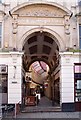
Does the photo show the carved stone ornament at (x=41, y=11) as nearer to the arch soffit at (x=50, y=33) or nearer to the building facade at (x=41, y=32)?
the building facade at (x=41, y=32)

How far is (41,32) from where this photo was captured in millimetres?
24328

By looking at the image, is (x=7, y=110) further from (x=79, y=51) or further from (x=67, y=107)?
(x=79, y=51)

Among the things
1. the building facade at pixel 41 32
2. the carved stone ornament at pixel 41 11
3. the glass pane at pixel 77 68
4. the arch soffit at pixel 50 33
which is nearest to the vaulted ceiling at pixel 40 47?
the arch soffit at pixel 50 33

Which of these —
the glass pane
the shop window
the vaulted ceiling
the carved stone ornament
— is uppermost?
the carved stone ornament

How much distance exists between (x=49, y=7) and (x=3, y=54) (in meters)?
5.06

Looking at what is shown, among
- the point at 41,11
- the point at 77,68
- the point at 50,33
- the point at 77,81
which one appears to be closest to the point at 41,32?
the point at 50,33

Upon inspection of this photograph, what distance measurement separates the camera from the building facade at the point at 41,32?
76.9 ft

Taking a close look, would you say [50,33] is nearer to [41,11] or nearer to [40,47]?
[41,11]

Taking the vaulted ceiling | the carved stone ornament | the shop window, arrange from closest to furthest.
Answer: the carved stone ornament, the shop window, the vaulted ceiling

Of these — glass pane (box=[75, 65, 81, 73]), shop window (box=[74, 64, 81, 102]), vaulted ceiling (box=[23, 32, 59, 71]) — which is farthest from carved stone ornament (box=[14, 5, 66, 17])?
shop window (box=[74, 64, 81, 102])

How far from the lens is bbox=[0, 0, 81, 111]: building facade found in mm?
23453

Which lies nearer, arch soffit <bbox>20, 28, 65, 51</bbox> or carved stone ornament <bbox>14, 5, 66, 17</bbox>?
carved stone ornament <bbox>14, 5, 66, 17</bbox>

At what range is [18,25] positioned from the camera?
78.5 feet

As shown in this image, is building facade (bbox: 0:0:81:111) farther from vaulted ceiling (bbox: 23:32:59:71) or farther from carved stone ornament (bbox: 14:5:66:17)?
vaulted ceiling (bbox: 23:32:59:71)
